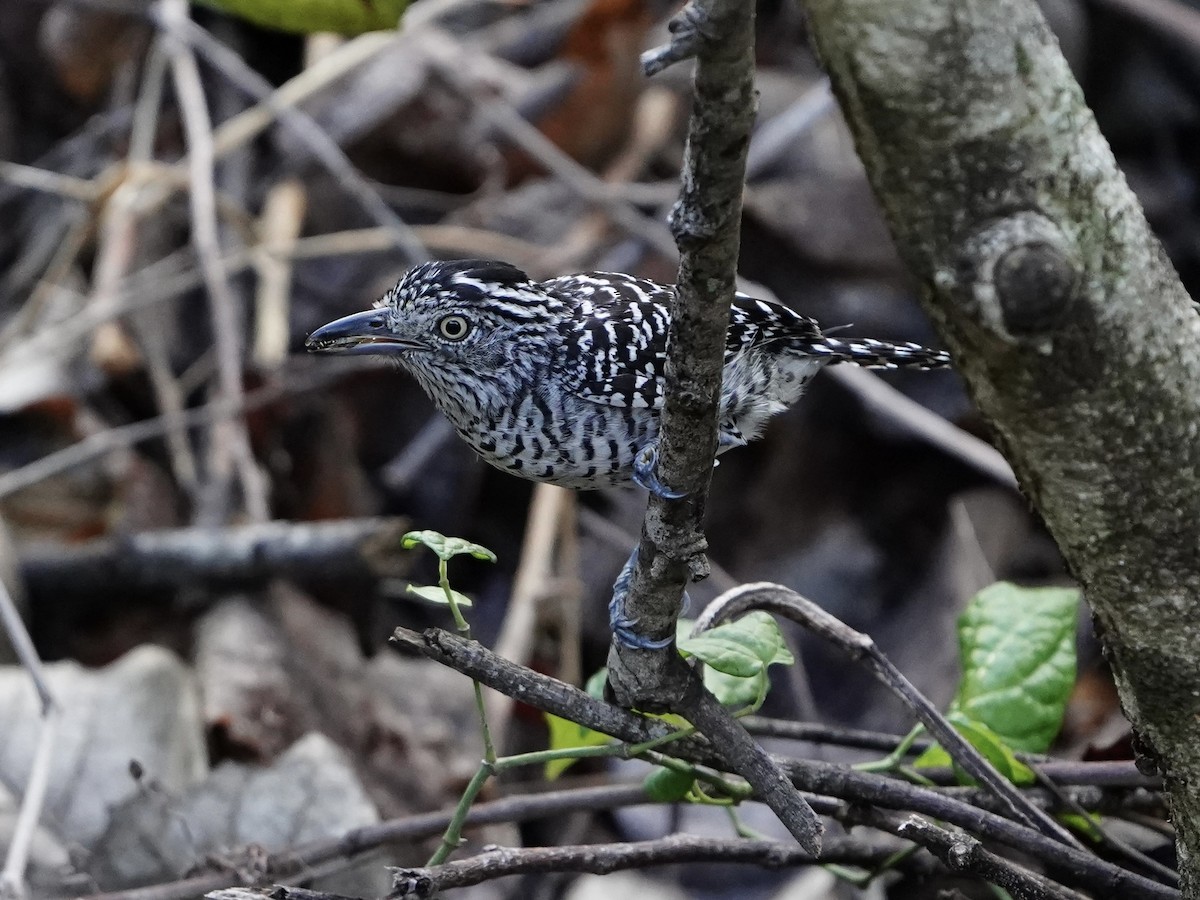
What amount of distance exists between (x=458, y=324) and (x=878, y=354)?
0.87m

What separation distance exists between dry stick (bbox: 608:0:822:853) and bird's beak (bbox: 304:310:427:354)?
760 mm

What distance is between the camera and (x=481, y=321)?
2.50 meters

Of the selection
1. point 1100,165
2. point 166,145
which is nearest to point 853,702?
point 1100,165

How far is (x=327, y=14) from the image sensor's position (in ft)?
6.93

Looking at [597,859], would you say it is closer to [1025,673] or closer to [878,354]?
[1025,673]

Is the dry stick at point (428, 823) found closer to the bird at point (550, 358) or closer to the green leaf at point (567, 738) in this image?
the green leaf at point (567, 738)

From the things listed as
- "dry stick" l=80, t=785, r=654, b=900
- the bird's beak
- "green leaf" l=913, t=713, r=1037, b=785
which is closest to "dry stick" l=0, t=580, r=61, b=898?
"dry stick" l=80, t=785, r=654, b=900

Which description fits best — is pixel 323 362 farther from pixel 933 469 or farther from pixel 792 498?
pixel 933 469

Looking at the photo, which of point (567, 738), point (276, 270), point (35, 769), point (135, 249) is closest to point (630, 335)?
point (567, 738)

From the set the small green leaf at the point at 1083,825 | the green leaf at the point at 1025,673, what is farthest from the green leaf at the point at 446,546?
the small green leaf at the point at 1083,825

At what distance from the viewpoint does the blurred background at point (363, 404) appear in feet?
11.9

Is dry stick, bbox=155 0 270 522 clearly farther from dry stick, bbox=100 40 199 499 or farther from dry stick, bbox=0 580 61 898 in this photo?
dry stick, bbox=0 580 61 898

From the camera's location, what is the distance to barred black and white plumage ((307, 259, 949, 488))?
2365mm

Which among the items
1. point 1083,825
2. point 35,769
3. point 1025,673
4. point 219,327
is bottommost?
point 35,769
